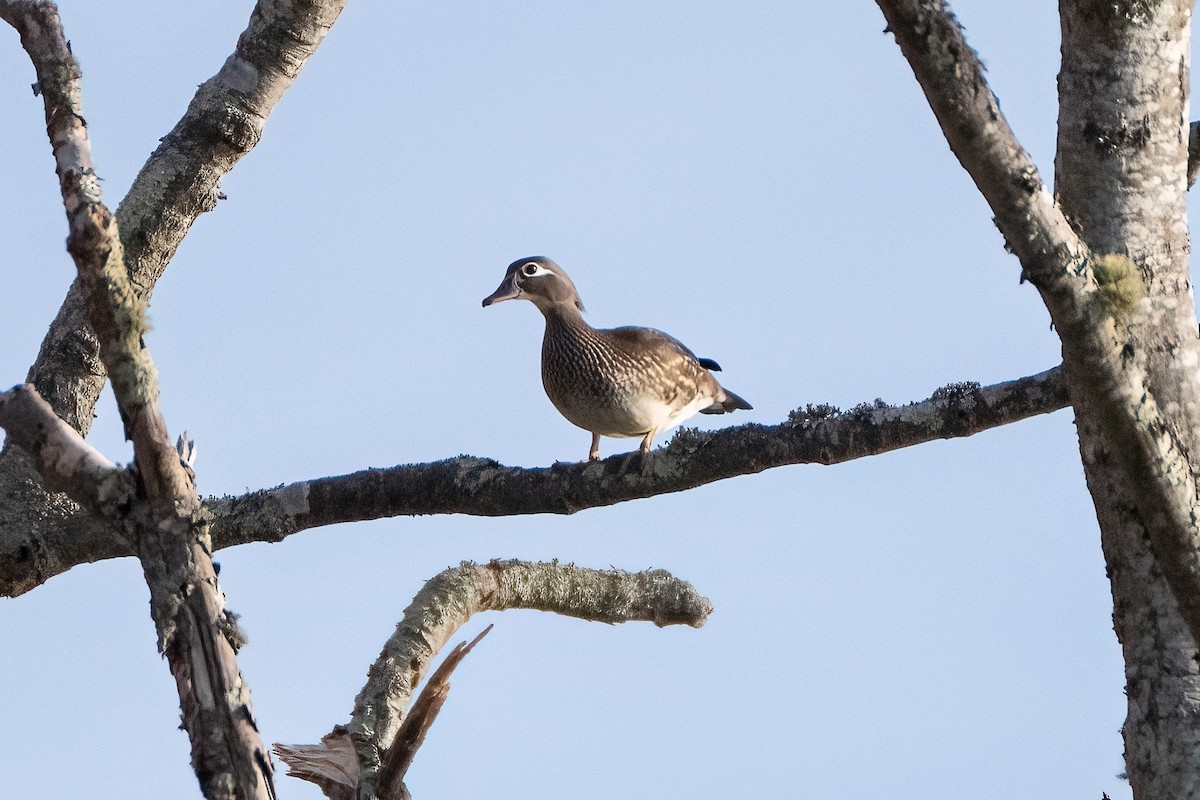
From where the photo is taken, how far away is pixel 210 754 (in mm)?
2357

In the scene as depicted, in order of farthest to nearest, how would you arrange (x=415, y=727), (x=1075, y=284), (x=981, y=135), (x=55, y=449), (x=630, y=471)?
(x=630, y=471), (x=415, y=727), (x=55, y=449), (x=1075, y=284), (x=981, y=135)

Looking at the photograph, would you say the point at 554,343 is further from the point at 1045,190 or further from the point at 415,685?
the point at 1045,190

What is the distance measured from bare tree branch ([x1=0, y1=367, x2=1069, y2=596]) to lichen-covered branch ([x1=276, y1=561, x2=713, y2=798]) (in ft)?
0.91

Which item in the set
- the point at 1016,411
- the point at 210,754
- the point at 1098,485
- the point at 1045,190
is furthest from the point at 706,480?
the point at 210,754

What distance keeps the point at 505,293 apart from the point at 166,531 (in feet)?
11.6

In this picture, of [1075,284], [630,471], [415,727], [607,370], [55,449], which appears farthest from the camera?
[607,370]

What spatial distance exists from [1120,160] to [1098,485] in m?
0.80

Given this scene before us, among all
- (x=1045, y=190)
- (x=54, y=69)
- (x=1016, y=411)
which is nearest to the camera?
(x=1045, y=190)

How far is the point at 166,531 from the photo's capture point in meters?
Answer: 2.51

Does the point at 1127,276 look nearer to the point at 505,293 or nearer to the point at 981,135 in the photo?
the point at 981,135

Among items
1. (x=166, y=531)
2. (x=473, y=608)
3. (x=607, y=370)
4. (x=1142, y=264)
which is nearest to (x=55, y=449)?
(x=166, y=531)

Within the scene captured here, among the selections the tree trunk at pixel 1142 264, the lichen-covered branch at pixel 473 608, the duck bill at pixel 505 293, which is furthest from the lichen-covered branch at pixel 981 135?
the duck bill at pixel 505 293

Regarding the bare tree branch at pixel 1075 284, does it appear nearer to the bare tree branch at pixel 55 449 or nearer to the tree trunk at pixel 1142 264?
the tree trunk at pixel 1142 264

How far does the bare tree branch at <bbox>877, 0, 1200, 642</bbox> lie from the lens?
2.30 m
